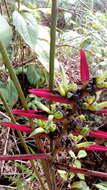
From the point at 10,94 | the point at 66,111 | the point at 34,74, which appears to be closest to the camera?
the point at 66,111

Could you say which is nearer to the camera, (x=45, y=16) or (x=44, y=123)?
(x=44, y=123)

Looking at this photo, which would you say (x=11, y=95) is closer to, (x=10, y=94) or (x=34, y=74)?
(x=10, y=94)

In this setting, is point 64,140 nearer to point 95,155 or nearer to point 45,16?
point 95,155

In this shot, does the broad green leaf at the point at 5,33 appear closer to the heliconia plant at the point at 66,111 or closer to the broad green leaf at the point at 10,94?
the heliconia plant at the point at 66,111

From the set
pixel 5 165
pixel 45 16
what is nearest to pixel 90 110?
pixel 5 165

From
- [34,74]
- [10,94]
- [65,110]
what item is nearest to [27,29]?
[65,110]

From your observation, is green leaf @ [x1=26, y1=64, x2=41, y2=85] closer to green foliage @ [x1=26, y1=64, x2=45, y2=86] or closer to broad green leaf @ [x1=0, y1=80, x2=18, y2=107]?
green foliage @ [x1=26, y1=64, x2=45, y2=86]

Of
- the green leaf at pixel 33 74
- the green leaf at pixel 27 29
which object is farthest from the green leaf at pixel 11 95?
the green leaf at pixel 27 29

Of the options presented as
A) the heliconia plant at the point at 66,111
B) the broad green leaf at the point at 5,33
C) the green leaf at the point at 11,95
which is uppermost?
the broad green leaf at the point at 5,33

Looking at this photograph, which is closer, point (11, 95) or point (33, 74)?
point (11, 95)
